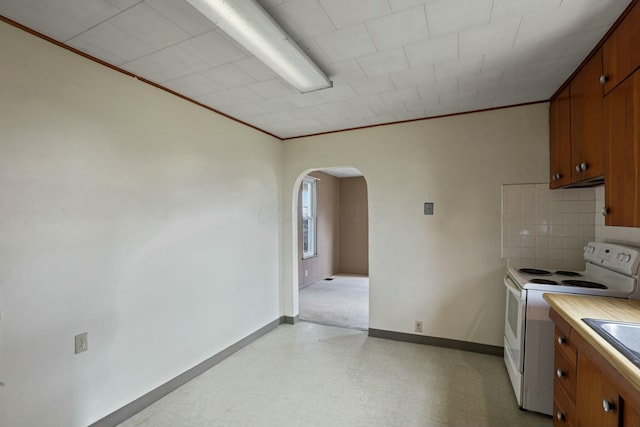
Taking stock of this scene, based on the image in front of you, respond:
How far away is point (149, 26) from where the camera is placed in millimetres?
1557

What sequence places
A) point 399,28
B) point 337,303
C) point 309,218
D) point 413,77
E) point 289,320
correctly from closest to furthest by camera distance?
1. point 399,28
2. point 413,77
3. point 289,320
4. point 337,303
5. point 309,218

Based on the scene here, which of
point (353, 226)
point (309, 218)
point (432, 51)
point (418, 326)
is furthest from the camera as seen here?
point (353, 226)

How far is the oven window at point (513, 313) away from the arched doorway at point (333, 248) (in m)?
1.69

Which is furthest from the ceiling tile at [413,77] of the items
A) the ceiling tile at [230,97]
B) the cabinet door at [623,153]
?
the ceiling tile at [230,97]

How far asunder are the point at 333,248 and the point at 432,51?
590cm

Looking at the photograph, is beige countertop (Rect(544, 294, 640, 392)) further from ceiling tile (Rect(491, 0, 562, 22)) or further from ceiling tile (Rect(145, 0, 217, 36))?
ceiling tile (Rect(145, 0, 217, 36))

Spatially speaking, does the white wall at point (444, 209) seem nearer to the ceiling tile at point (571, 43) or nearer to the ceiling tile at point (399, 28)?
the ceiling tile at point (571, 43)

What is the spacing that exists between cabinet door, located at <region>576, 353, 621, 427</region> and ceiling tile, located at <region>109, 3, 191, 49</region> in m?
2.58

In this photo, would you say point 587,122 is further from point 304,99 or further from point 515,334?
point 304,99

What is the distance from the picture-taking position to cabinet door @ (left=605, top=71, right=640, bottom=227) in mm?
1399

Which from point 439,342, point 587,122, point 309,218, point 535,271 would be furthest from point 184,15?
point 309,218

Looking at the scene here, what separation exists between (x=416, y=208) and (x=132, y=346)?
2.86 m

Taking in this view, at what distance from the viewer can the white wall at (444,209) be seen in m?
2.85

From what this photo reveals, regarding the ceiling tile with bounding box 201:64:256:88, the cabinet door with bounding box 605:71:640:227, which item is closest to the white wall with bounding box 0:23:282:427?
the ceiling tile with bounding box 201:64:256:88
